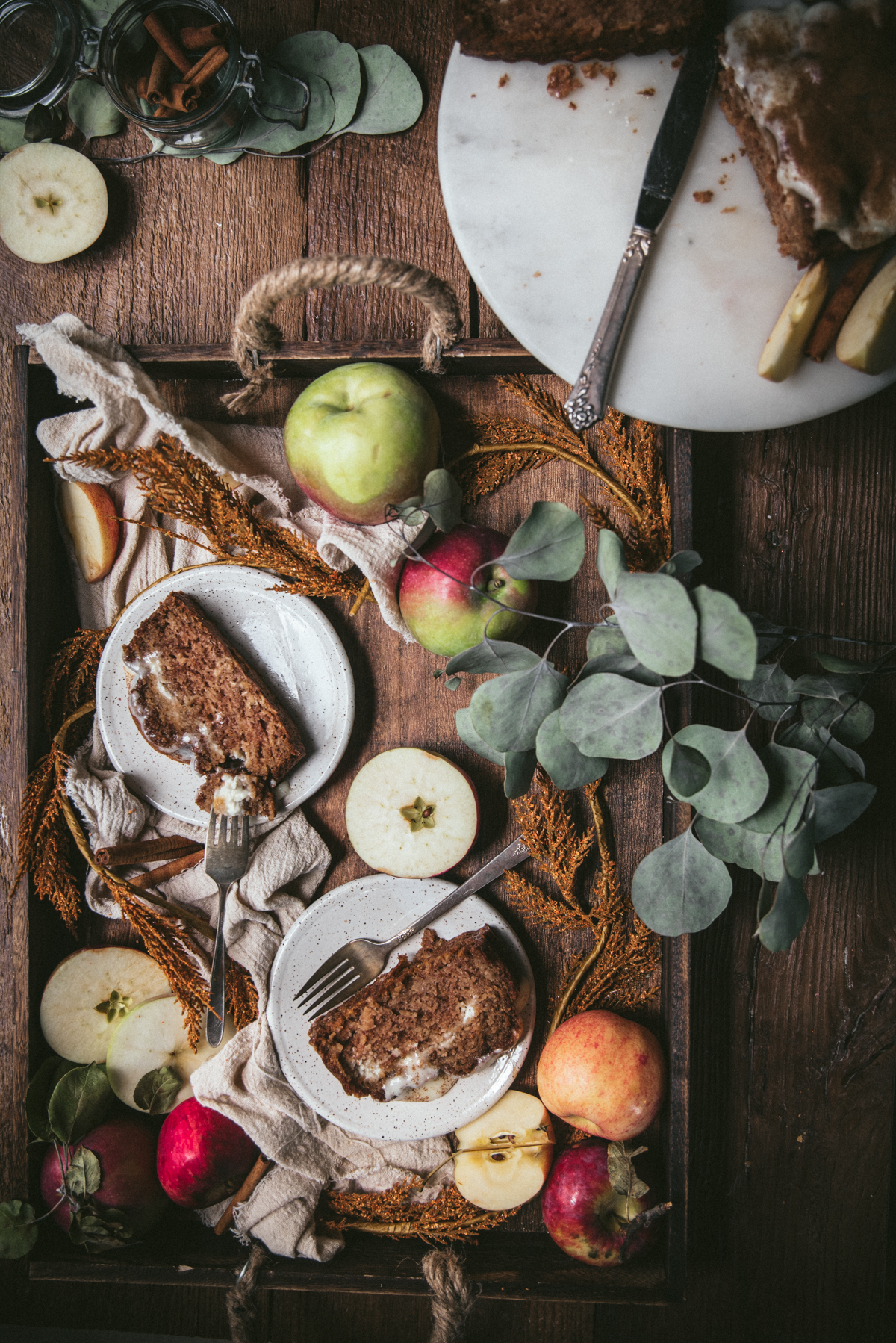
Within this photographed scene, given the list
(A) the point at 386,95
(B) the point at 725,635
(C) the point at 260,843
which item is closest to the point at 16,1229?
(C) the point at 260,843

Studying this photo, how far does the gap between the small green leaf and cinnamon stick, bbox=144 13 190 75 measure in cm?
117

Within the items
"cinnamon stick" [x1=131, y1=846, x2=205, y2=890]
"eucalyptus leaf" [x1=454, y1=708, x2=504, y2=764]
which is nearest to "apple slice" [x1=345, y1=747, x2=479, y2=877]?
"eucalyptus leaf" [x1=454, y1=708, x2=504, y2=764]

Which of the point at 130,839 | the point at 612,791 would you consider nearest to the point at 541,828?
the point at 612,791

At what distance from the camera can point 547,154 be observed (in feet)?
3.23

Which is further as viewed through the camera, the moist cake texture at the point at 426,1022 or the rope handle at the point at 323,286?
the moist cake texture at the point at 426,1022

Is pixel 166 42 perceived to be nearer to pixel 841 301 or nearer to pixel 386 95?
pixel 386 95

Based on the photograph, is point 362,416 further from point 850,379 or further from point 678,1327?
point 678,1327

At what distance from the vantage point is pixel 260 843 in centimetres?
130

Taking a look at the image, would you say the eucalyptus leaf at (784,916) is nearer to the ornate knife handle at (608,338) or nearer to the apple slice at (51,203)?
the ornate knife handle at (608,338)

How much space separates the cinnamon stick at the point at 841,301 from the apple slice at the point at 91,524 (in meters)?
1.12

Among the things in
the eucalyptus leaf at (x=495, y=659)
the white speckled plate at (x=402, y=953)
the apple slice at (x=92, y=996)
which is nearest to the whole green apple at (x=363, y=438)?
the eucalyptus leaf at (x=495, y=659)

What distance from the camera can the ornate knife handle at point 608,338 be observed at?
97cm

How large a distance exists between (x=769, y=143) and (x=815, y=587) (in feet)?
2.08

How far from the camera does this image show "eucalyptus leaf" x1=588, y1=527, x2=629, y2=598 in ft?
2.84
